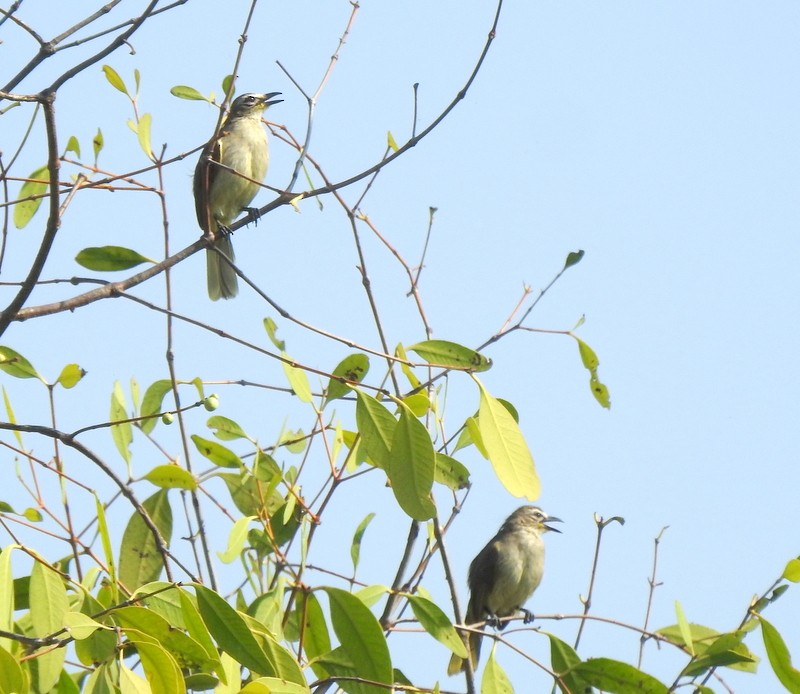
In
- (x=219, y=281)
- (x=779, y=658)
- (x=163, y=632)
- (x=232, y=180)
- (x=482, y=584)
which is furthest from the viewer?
(x=482, y=584)

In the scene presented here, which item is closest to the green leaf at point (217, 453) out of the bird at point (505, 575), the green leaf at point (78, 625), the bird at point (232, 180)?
the green leaf at point (78, 625)

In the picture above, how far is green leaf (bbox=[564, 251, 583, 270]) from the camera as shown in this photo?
312 centimetres

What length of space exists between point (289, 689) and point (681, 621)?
145cm

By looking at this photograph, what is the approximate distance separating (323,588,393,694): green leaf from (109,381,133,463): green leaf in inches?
40.3

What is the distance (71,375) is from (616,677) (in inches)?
72.7

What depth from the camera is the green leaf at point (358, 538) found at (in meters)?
3.58

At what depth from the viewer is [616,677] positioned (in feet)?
10.5

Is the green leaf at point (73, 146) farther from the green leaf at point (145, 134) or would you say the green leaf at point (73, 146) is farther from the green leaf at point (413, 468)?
the green leaf at point (413, 468)

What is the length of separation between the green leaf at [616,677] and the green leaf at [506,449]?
0.90m

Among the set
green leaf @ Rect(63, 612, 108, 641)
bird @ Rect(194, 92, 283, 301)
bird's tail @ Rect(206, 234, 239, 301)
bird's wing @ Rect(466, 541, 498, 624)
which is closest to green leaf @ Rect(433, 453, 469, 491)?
green leaf @ Rect(63, 612, 108, 641)

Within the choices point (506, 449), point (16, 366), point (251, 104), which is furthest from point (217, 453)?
point (251, 104)

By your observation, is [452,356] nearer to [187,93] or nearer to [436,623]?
[436,623]

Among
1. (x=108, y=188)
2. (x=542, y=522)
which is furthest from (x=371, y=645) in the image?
(x=542, y=522)

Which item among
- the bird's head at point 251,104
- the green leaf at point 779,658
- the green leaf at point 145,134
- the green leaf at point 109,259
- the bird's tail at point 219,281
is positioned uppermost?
the bird's head at point 251,104
